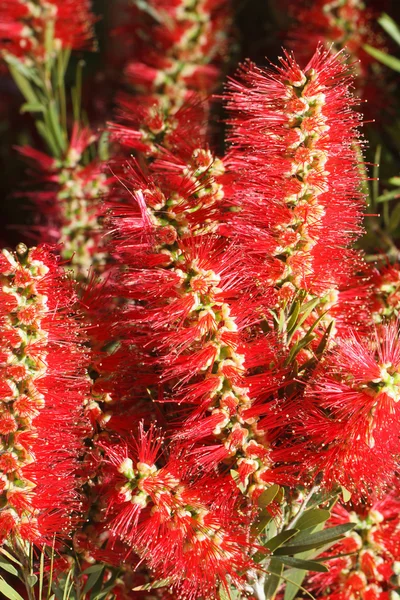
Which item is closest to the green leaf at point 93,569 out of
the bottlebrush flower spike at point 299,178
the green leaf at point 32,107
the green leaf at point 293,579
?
the green leaf at point 293,579

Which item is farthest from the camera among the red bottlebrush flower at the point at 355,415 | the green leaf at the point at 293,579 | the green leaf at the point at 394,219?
the green leaf at the point at 394,219

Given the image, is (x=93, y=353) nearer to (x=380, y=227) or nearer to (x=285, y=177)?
(x=285, y=177)

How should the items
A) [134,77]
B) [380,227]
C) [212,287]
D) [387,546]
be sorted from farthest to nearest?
1. [134,77]
2. [380,227]
3. [387,546]
4. [212,287]

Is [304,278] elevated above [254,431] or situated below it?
above

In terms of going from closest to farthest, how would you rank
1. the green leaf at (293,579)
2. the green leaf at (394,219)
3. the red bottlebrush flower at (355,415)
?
the red bottlebrush flower at (355,415) → the green leaf at (293,579) → the green leaf at (394,219)

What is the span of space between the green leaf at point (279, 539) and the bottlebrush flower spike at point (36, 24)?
737mm

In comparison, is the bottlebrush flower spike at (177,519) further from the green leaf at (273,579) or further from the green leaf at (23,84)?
the green leaf at (23,84)

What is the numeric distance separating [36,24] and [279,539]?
0.77 meters

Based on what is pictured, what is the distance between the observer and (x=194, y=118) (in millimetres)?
700

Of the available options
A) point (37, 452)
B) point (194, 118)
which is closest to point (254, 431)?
point (37, 452)

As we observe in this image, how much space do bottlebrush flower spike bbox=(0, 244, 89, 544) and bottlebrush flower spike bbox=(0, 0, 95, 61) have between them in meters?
0.56

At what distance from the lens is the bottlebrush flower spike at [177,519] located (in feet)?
1.61

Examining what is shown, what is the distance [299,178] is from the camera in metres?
0.52

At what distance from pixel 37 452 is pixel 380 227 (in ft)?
1.77
